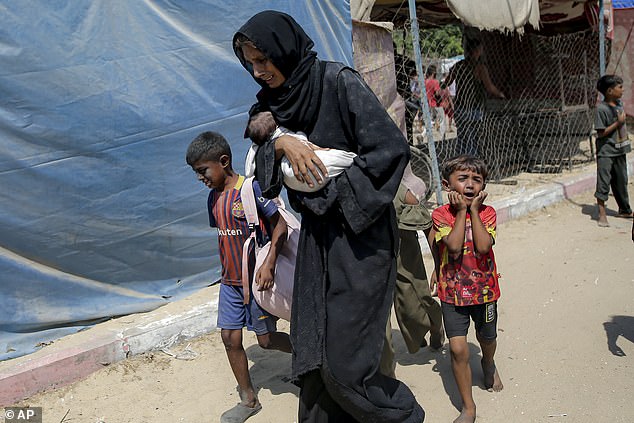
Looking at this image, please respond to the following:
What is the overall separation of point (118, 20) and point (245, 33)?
252 cm

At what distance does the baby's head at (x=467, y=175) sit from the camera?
2.97 meters

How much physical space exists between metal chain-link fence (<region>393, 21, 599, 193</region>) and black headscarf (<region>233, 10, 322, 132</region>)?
206 inches

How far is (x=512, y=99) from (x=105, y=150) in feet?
24.2

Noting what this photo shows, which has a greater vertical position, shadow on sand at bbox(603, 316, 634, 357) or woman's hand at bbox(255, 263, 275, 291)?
woman's hand at bbox(255, 263, 275, 291)

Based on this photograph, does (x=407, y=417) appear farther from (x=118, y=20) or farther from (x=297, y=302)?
(x=118, y=20)

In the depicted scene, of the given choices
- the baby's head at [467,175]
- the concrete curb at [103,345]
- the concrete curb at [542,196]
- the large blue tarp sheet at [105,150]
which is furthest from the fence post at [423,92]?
the baby's head at [467,175]

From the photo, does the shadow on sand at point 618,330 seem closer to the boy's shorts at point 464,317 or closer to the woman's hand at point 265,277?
the boy's shorts at point 464,317

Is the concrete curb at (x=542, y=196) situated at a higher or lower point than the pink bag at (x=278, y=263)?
lower

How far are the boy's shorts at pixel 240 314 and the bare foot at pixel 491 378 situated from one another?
1.12 m

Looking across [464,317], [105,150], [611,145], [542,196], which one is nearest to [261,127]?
[464,317]

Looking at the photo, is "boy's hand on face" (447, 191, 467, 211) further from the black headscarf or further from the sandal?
the sandal

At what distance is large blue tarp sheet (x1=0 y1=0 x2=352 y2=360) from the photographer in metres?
3.96


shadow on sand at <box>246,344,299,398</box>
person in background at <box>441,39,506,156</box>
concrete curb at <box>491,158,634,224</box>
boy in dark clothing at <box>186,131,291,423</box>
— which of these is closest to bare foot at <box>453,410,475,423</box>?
shadow on sand at <box>246,344,299,398</box>

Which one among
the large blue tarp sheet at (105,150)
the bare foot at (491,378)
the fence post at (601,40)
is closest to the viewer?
the bare foot at (491,378)
